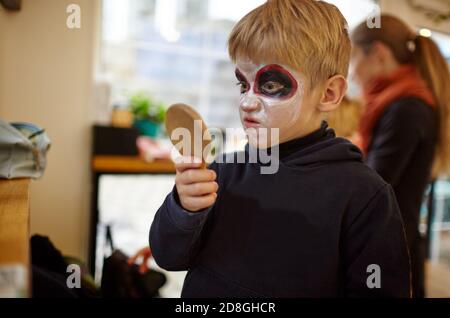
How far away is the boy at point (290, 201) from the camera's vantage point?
0.44m

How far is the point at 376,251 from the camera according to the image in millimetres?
471

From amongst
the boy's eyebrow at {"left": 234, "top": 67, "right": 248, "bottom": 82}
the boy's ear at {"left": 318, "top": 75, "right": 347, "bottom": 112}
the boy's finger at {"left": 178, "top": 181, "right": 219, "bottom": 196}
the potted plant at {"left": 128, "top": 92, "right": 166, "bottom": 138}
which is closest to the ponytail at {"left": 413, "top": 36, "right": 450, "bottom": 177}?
the boy's ear at {"left": 318, "top": 75, "right": 347, "bottom": 112}

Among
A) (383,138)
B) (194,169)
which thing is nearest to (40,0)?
(194,169)

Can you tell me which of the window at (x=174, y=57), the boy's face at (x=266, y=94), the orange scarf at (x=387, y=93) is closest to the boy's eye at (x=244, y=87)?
the boy's face at (x=266, y=94)

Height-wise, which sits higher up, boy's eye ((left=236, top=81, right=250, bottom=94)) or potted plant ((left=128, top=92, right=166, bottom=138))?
potted plant ((left=128, top=92, right=166, bottom=138))

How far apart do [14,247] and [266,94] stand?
0.99 ft

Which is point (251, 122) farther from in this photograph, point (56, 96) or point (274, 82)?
point (56, 96)

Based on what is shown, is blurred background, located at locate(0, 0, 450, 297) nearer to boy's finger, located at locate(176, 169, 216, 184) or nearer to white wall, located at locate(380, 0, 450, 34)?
white wall, located at locate(380, 0, 450, 34)

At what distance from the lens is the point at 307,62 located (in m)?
0.44

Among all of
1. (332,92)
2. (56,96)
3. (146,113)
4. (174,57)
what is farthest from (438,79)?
(174,57)

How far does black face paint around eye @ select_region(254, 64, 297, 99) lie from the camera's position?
434 mm

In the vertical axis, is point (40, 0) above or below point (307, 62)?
above

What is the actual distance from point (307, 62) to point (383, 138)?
0.29m

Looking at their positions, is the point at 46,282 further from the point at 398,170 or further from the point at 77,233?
the point at 398,170
